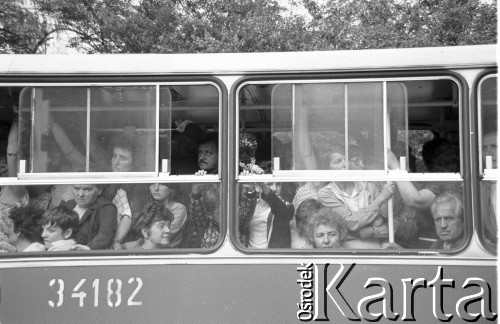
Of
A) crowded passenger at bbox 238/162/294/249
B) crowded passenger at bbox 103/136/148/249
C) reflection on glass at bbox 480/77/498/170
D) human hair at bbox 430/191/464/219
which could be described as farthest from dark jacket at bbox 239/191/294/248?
reflection on glass at bbox 480/77/498/170

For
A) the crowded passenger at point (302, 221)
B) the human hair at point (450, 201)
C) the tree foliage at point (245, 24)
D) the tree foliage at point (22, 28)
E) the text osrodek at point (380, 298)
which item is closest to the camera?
the text osrodek at point (380, 298)

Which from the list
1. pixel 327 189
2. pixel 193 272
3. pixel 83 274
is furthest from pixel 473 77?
pixel 83 274

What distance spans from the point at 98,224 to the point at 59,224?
0.24 meters

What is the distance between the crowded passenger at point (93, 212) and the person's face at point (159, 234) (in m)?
0.23

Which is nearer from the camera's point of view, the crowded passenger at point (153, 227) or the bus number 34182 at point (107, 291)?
the bus number 34182 at point (107, 291)

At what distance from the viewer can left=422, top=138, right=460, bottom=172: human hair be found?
384 centimetres

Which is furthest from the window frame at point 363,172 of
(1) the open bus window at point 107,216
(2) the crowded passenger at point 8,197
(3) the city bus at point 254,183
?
(2) the crowded passenger at point 8,197

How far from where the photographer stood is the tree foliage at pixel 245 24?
10000 millimetres

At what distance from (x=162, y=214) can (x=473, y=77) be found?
6.83 feet

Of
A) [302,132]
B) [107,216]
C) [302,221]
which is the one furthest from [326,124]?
[107,216]

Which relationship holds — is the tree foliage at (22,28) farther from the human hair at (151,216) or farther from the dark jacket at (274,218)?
the dark jacket at (274,218)

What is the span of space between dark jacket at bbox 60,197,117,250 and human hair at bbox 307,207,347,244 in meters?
1.23

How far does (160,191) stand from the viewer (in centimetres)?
392

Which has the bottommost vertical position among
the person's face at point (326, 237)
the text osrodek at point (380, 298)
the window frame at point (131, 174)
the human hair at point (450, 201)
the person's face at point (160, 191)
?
the text osrodek at point (380, 298)
